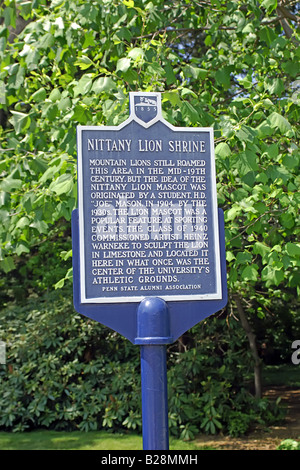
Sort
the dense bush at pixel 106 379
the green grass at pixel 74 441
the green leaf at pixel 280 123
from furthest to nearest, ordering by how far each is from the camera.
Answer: the dense bush at pixel 106 379
the green grass at pixel 74 441
the green leaf at pixel 280 123

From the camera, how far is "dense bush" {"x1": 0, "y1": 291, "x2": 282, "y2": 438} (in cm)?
877

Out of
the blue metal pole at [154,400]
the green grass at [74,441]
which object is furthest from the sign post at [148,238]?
the green grass at [74,441]

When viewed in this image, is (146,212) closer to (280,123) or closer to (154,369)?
(154,369)

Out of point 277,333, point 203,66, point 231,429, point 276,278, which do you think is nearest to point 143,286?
point 276,278

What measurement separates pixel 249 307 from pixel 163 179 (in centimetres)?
488

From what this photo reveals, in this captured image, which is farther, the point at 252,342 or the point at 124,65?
the point at 252,342

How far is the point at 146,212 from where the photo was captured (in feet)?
14.9

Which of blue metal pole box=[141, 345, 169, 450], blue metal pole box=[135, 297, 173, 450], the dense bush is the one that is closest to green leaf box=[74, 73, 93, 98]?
blue metal pole box=[135, 297, 173, 450]

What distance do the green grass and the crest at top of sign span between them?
496 centimetres

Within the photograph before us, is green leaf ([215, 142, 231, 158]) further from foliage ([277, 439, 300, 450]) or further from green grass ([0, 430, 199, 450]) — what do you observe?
green grass ([0, 430, 199, 450])

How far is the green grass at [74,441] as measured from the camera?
26.8ft

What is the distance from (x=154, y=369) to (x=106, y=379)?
16.5ft

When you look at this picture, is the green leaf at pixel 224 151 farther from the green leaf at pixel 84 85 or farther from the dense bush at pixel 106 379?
the dense bush at pixel 106 379

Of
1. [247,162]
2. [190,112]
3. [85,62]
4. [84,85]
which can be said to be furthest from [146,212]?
[85,62]
